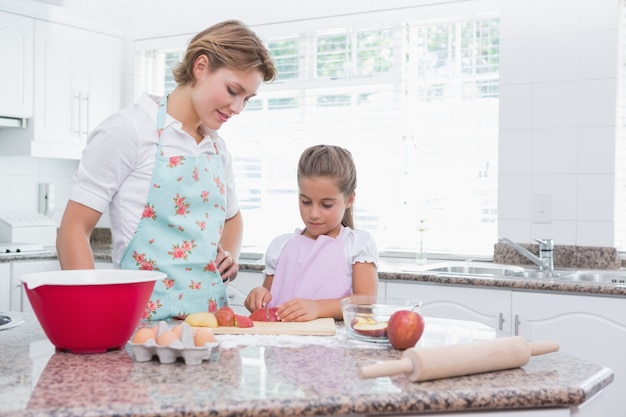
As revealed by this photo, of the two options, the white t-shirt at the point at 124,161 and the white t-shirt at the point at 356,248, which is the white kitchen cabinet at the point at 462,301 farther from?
the white t-shirt at the point at 124,161

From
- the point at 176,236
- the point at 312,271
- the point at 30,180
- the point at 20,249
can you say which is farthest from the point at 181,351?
the point at 30,180

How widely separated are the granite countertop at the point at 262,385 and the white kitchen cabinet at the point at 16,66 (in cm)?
276

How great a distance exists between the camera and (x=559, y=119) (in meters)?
3.32

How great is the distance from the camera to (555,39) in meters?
3.32

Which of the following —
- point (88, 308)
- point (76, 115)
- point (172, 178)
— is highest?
point (76, 115)

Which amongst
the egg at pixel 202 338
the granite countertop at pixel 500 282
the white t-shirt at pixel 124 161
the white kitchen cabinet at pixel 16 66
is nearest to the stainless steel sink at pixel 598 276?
the granite countertop at pixel 500 282

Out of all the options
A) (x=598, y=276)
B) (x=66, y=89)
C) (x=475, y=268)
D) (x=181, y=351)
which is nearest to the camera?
(x=181, y=351)

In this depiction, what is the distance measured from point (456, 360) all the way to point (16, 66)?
3366mm

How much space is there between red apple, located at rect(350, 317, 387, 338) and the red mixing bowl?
0.40 metres

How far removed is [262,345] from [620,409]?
6.14 feet

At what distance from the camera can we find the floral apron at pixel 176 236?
1.71m

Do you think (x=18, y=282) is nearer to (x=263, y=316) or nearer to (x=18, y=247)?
(x=18, y=247)

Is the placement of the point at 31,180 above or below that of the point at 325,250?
above

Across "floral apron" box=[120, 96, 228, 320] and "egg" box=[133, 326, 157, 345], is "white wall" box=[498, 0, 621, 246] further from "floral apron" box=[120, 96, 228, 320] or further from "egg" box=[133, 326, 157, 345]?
"egg" box=[133, 326, 157, 345]
